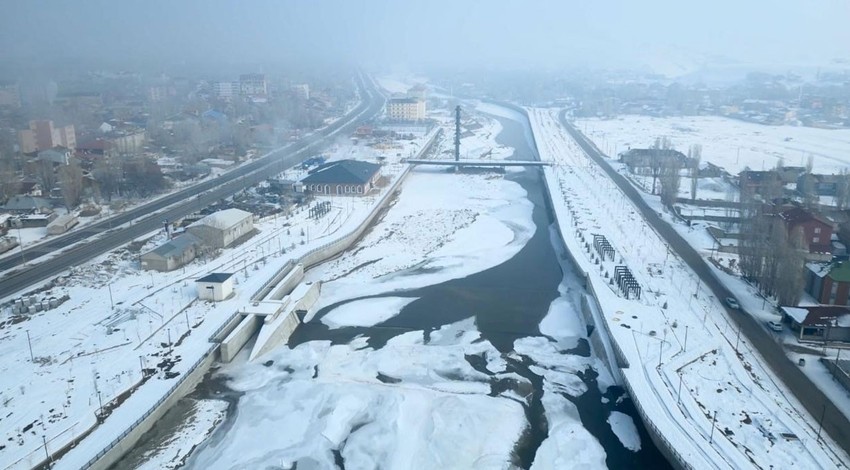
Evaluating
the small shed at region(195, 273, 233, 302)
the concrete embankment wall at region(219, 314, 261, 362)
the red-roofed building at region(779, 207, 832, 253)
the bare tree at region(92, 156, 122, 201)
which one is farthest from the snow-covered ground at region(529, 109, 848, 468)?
the bare tree at region(92, 156, 122, 201)

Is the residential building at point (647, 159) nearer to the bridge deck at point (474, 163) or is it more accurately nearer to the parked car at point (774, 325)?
the bridge deck at point (474, 163)

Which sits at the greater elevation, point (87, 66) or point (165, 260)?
point (87, 66)

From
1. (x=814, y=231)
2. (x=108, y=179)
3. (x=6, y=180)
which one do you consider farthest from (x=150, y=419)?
(x=6, y=180)

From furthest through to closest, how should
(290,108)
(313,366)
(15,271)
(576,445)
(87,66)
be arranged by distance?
(87,66)
(290,108)
(15,271)
(313,366)
(576,445)

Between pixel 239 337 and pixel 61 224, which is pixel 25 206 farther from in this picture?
pixel 239 337

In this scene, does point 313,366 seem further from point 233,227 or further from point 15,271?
point 15,271

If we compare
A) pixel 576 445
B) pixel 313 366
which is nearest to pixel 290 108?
pixel 313 366
